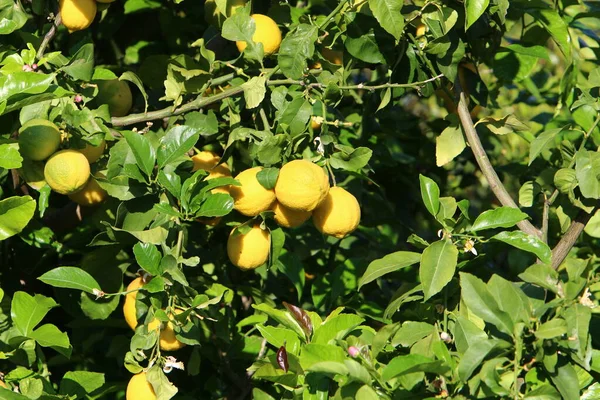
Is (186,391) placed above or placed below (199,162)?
below

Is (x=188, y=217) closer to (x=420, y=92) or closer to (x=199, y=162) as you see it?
(x=199, y=162)

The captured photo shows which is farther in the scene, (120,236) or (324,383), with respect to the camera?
(120,236)

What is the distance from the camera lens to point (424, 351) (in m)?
1.06

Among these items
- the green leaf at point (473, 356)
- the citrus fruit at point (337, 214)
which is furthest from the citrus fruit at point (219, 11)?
the green leaf at point (473, 356)

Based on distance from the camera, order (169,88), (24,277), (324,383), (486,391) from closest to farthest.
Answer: (486,391) < (324,383) < (169,88) < (24,277)

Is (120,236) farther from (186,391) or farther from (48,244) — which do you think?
(186,391)

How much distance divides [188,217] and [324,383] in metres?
0.28

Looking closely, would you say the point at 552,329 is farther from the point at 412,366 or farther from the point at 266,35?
the point at 266,35

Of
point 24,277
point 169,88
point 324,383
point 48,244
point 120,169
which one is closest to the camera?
point 324,383

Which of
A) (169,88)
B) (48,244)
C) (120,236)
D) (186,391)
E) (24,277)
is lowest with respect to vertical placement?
(186,391)

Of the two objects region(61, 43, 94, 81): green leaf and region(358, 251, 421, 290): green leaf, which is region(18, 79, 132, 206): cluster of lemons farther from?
region(358, 251, 421, 290): green leaf

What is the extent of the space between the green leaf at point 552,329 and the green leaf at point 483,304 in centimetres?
3

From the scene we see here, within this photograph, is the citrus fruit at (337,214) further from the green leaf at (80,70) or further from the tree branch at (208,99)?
the green leaf at (80,70)

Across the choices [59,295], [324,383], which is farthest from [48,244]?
[324,383]
